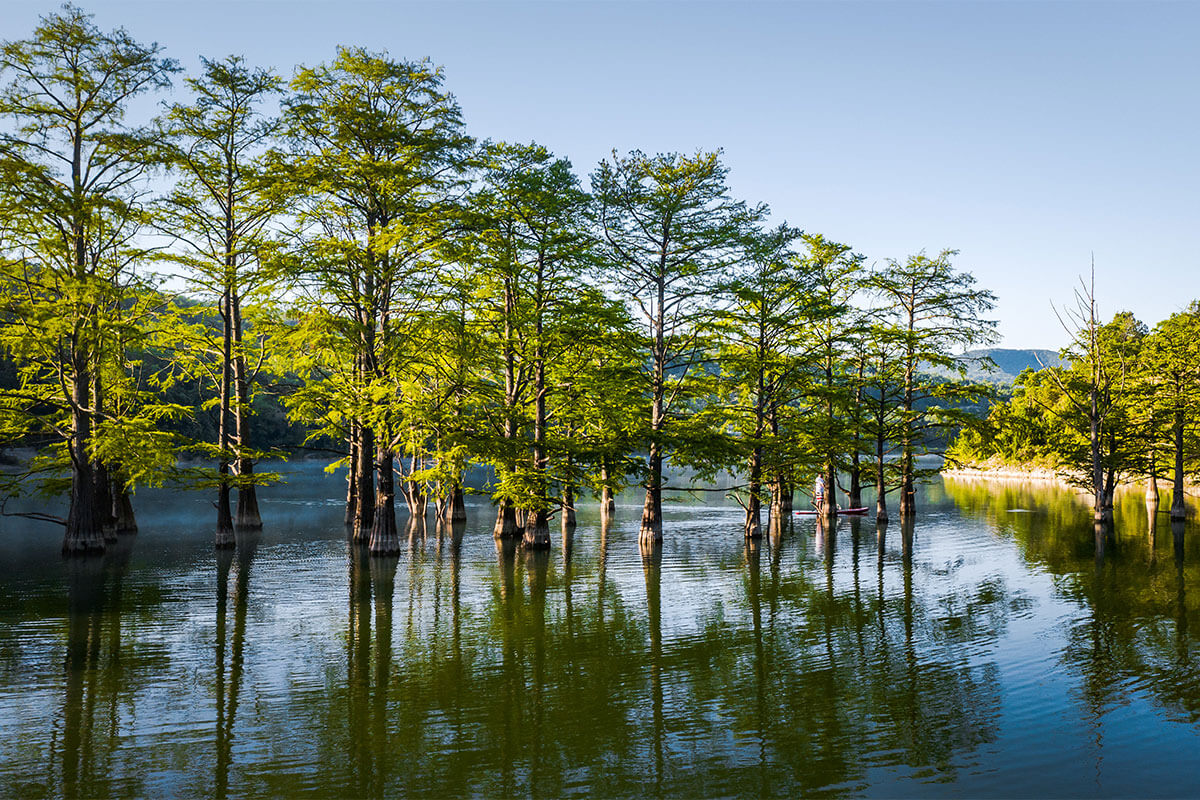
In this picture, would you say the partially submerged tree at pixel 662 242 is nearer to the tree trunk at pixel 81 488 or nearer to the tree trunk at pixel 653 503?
the tree trunk at pixel 653 503

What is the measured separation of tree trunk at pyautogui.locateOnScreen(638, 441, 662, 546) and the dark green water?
13.2ft

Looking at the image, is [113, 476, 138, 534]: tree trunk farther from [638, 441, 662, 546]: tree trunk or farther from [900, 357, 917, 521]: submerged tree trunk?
[900, 357, 917, 521]: submerged tree trunk

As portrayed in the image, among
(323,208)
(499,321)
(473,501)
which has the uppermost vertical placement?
(323,208)

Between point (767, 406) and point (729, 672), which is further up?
point (767, 406)

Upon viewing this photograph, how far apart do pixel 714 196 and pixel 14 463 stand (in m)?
63.3

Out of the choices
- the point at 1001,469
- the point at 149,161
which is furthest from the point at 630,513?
the point at 1001,469

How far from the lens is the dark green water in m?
8.80

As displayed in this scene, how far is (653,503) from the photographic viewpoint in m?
29.5

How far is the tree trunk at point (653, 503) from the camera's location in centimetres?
2891

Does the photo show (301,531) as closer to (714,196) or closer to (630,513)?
(630,513)

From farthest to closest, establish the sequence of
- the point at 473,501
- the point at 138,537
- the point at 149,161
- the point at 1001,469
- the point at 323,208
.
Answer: the point at 1001,469 < the point at 473,501 < the point at 138,537 < the point at 323,208 < the point at 149,161

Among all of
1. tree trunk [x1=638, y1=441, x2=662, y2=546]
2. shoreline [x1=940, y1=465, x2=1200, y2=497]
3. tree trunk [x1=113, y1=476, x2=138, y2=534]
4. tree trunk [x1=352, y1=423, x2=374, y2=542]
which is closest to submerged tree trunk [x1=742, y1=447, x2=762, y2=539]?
tree trunk [x1=638, y1=441, x2=662, y2=546]

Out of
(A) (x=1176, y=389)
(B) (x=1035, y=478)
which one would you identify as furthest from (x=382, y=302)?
(B) (x=1035, y=478)

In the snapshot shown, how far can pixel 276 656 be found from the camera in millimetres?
13523
